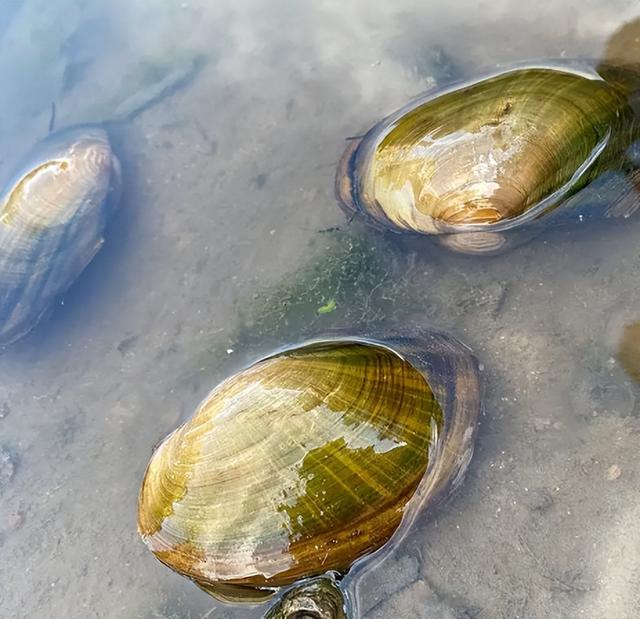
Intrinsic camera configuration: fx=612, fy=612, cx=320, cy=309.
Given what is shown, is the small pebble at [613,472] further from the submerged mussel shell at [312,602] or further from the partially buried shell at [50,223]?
the partially buried shell at [50,223]

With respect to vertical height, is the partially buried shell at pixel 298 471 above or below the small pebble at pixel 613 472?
above

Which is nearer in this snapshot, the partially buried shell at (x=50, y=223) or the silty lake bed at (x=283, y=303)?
the silty lake bed at (x=283, y=303)

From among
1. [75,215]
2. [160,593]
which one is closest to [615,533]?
[160,593]

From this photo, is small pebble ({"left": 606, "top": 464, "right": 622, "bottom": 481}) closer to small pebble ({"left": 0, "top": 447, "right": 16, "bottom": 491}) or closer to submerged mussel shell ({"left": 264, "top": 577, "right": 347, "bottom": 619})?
submerged mussel shell ({"left": 264, "top": 577, "right": 347, "bottom": 619})

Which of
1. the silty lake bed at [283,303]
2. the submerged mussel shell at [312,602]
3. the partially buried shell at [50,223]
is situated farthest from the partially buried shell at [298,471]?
the partially buried shell at [50,223]

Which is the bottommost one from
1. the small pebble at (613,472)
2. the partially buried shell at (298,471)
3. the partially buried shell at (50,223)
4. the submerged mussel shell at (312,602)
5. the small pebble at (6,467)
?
the small pebble at (613,472)

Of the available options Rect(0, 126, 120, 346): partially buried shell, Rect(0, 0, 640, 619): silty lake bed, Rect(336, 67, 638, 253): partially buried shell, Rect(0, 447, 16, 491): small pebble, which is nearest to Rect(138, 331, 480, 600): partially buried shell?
Rect(0, 0, 640, 619): silty lake bed
